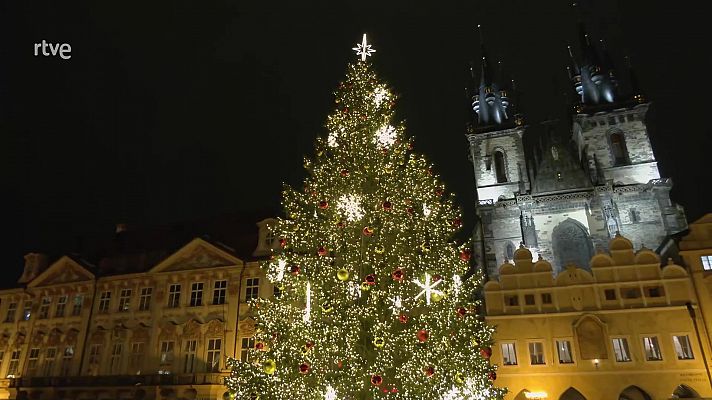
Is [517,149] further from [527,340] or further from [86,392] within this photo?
[86,392]

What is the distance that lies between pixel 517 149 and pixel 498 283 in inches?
766

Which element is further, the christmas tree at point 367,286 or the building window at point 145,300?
the building window at point 145,300

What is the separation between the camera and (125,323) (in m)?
27.7

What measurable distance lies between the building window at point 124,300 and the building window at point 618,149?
35017 mm

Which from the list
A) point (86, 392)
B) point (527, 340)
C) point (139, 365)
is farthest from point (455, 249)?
point (86, 392)

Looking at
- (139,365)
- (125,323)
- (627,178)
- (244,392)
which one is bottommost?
(244,392)

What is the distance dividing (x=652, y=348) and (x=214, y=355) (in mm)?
20573

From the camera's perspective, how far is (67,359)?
28.2 meters

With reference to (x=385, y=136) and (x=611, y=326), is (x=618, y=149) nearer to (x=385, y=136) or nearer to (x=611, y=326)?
(x=611, y=326)

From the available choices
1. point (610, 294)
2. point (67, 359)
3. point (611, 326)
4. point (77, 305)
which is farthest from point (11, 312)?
point (610, 294)

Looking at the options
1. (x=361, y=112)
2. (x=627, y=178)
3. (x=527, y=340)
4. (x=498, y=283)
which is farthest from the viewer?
(x=627, y=178)

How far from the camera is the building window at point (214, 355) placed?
81.9 feet

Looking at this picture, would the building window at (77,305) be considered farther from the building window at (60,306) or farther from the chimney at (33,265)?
the chimney at (33,265)

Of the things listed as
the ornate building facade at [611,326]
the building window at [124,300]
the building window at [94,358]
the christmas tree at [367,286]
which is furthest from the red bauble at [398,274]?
the building window at [94,358]
